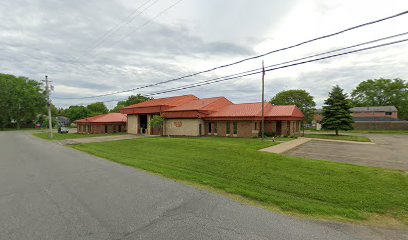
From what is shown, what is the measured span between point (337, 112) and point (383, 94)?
5728 cm

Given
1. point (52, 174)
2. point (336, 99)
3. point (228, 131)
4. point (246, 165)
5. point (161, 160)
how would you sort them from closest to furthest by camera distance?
point (52, 174), point (246, 165), point (161, 160), point (228, 131), point (336, 99)

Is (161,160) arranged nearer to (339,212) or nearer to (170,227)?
(170,227)

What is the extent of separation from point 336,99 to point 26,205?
134 feet

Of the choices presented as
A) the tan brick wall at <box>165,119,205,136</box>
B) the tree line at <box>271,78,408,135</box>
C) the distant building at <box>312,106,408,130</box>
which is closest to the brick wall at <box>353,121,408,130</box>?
the distant building at <box>312,106,408,130</box>

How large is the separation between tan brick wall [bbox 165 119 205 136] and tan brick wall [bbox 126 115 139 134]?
7.61m

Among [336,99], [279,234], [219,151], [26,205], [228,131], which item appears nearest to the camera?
[279,234]

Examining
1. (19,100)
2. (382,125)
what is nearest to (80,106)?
(19,100)

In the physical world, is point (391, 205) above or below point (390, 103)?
below

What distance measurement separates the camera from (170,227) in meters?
4.62

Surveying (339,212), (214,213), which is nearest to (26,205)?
(214,213)

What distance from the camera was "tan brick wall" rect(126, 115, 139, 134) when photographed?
3762 cm

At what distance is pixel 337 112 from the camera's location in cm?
3566

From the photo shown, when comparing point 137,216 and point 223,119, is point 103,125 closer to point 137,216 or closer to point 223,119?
point 223,119

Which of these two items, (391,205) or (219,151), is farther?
(219,151)
